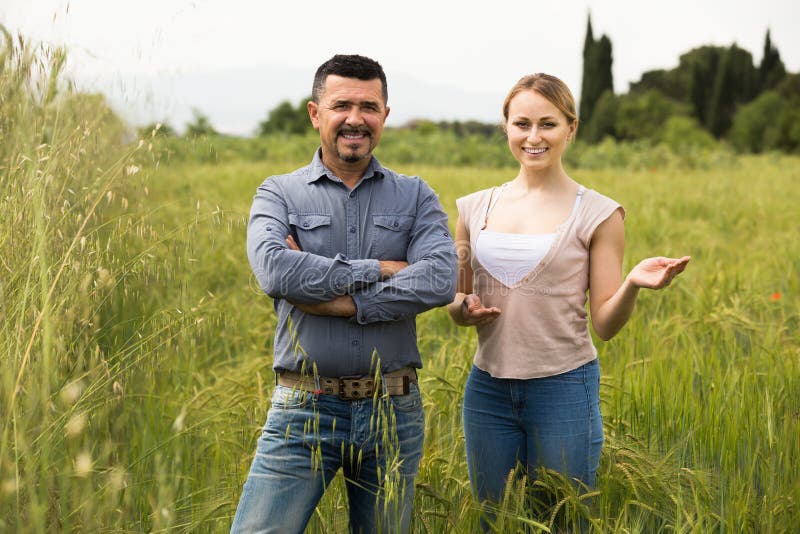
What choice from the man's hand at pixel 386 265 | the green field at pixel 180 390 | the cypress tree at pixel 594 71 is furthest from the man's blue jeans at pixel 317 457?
the cypress tree at pixel 594 71

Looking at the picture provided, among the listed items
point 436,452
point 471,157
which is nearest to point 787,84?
point 471,157

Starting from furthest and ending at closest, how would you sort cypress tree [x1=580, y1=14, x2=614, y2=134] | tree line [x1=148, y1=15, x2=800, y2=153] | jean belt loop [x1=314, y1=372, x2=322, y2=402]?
cypress tree [x1=580, y1=14, x2=614, y2=134], tree line [x1=148, y1=15, x2=800, y2=153], jean belt loop [x1=314, y1=372, x2=322, y2=402]

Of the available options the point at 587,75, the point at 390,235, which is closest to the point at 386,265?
the point at 390,235

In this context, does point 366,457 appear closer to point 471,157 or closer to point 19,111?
point 19,111

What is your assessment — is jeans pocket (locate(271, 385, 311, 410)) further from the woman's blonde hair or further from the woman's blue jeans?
the woman's blonde hair

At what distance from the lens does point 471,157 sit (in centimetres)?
2348

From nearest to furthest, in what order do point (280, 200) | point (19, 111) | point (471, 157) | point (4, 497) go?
1. point (4, 497)
2. point (280, 200)
3. point (19, 111)
4. point (471, 157)

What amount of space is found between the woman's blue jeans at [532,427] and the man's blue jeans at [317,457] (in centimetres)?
32

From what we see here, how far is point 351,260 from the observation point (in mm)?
2066

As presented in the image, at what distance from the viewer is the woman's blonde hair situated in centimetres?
228

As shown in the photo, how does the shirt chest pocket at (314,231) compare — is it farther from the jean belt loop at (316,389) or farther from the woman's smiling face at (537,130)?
the woman's smiling face at (537,130)

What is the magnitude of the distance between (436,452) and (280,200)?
106 centimetres

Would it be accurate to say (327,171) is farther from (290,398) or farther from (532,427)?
(532,427)

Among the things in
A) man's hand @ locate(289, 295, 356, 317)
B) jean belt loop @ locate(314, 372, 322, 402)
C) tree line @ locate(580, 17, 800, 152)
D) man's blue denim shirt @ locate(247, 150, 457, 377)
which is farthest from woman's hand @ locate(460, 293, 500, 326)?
tree line @ locate(580, 17, 800, 152)
